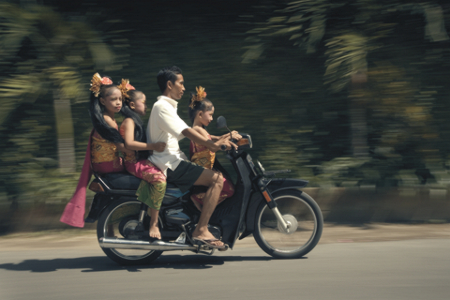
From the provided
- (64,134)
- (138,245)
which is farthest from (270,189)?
(64,134)

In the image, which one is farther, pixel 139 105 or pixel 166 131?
pixel 139 105

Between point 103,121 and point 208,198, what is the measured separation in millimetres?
1218

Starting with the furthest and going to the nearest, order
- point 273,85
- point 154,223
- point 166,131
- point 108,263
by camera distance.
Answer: point 273,85 → point 108,263 → point 154,223 → point 166,131

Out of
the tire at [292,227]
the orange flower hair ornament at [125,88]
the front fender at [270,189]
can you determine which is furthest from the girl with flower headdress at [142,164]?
the tire at [292,227]

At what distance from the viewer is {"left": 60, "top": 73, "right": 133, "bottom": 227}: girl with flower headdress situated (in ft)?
15.7

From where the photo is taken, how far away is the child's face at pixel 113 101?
485 centimetres

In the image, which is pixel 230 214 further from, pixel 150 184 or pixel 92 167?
pixel 92 167

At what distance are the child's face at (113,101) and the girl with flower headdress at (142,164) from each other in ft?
0.19

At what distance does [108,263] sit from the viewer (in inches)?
→ 203

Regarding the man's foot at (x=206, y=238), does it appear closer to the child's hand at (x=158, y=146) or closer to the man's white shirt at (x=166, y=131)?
the man's white shirt at (x=166, y=131)

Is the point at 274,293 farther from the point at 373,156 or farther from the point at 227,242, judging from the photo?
the point at 373,156

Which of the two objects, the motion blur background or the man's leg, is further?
the motion blur background

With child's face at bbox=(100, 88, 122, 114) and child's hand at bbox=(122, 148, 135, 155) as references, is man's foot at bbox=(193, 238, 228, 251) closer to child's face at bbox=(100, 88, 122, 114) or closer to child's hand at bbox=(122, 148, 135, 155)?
child's hand at bbox=(122, 148, 135, 155)

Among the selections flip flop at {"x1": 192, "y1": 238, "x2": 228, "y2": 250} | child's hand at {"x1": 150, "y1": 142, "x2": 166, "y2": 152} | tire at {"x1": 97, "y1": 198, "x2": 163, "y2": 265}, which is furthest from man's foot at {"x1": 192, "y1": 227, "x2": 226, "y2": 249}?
child's hand at {"x1": 150, "y1": 142, "x2": 166, "y2": 152}
